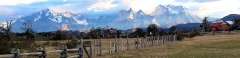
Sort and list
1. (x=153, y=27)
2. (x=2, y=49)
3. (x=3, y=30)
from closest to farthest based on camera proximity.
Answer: (x=2, y=49) → (x=3, y=30) → (x=153, y=27)

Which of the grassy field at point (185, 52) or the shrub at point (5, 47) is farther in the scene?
the shrub at point (5, 47)

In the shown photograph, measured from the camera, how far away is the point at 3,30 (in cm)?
6119

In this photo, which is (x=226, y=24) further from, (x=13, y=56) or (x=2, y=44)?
(x=13, y=56)

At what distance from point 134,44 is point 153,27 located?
81.8 m

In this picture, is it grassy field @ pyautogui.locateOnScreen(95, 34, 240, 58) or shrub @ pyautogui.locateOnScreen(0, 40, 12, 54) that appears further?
shrub @ pyautogui.locateOnScreen(0, 40, 12, 54)

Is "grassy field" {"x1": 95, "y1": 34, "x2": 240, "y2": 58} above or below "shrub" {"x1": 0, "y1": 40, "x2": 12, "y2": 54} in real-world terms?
below

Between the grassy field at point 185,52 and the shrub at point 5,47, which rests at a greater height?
the shrub at point 5,47

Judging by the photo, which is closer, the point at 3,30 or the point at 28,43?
the point at 28,43

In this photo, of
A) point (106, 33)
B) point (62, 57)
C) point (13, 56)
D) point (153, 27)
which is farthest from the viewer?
point (153, 27)

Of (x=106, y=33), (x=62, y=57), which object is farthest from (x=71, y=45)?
(x=106, y=33)

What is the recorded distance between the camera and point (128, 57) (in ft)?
81.7

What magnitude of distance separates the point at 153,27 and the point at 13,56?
109 m

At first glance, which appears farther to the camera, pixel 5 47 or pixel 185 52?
pixel 5 47

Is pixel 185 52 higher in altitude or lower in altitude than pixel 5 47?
lower
